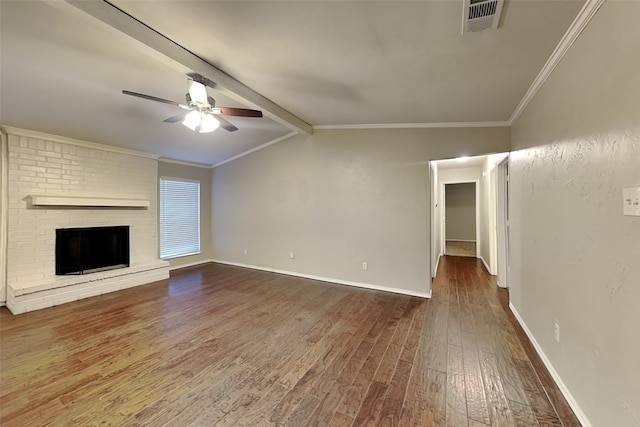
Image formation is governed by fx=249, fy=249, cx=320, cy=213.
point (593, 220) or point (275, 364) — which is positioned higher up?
point (593, 220)

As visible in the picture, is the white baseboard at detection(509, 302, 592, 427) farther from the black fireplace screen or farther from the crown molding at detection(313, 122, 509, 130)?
the black fireplace screen

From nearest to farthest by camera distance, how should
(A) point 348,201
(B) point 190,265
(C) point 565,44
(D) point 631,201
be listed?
(D) point 631,201 → (C) point 565,44 → (A) point 348,201 → (B) point 190,265

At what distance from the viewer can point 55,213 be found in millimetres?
3893

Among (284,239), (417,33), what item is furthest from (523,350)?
(284,239)

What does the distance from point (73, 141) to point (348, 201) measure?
459 cm

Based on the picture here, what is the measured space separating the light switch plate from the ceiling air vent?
1236 mm

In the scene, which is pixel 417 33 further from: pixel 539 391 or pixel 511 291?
pixel 511 291

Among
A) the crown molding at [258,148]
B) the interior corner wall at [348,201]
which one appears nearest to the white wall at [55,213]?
the crown molding at [258,148]

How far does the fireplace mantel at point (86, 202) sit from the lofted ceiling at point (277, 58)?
1.01 m

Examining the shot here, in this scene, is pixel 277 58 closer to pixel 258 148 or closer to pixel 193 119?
pixel 193 119

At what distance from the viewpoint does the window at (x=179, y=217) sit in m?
5.54

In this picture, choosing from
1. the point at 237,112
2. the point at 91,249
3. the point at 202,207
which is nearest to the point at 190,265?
the point at 202,207

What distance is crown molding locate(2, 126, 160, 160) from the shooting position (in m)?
3.50

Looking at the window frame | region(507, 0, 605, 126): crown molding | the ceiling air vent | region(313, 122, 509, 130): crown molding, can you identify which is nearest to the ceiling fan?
the ceiling air vent
